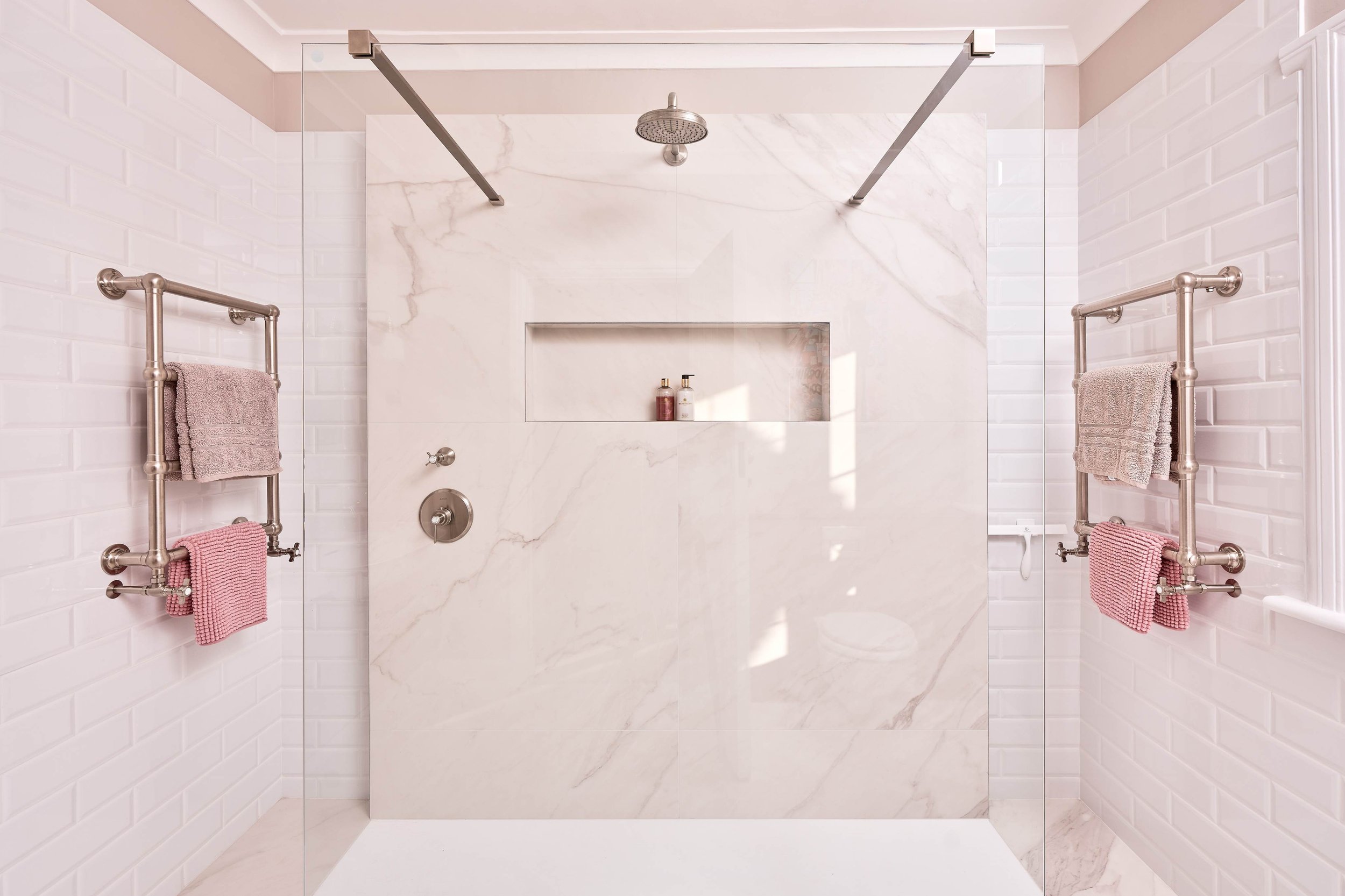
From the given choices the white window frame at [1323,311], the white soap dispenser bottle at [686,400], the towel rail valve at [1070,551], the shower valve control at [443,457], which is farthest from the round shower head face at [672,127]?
the white window frame at [1323,311]

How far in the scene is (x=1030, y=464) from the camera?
1146 mm

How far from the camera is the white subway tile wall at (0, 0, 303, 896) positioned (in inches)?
46.1

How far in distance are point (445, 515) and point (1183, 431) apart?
51.8 inches

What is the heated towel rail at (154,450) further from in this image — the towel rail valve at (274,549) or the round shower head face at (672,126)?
the round shower head face at (672,126)

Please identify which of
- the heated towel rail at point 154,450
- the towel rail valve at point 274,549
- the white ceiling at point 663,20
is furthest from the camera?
the white ceiling at point 663,20

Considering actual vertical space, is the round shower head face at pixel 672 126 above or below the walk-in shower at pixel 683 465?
above

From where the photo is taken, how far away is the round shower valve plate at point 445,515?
3.62 ft

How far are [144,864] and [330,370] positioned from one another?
A: 3.70 ft

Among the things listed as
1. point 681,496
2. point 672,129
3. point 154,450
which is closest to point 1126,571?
point 681,496

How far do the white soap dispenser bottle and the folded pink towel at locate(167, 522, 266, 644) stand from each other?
1.02 metres

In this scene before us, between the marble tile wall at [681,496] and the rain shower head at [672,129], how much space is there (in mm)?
17

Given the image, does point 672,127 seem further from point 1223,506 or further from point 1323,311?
point 1223,506

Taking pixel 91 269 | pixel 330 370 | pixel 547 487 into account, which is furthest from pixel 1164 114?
pixel 91 269

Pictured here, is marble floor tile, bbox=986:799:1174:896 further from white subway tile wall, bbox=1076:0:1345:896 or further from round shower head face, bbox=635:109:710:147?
round shower head face, bbox=635:109:710:147
